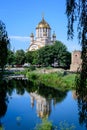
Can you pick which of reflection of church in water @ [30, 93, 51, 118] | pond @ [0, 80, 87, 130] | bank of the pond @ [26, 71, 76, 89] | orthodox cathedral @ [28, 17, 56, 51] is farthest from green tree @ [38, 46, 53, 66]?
pond @ [0, 80, 87, 130]

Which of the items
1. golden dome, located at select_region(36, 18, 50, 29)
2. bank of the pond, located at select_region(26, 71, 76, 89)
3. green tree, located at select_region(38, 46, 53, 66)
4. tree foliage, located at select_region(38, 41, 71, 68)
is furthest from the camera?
golden dome, located at select_region(36, 18, 50, 29)

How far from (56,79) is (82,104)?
3968 cm

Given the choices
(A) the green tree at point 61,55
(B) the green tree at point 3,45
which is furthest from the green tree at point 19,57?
(B) the green tree at point 3,45

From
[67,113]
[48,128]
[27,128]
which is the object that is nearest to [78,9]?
[48,128]

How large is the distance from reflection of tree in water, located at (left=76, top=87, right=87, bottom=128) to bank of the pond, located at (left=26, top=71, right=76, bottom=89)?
31.4 m

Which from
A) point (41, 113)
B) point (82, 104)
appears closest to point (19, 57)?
point (41, 113)

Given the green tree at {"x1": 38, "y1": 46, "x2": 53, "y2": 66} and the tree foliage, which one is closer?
the tree foliage

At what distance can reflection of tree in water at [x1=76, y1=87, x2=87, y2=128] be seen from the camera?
4754 mm

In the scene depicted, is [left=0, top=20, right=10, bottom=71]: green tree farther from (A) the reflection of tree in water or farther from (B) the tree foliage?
(B) the tree foliage

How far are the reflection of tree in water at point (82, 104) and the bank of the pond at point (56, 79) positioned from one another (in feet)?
103

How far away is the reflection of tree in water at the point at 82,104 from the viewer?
187 inches

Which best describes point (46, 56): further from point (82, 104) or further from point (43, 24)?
point (82, 104)

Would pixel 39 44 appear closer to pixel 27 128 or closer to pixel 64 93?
pixel 64 93

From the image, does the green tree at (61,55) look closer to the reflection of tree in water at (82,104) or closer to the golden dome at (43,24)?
the golden dome at (43,24)
